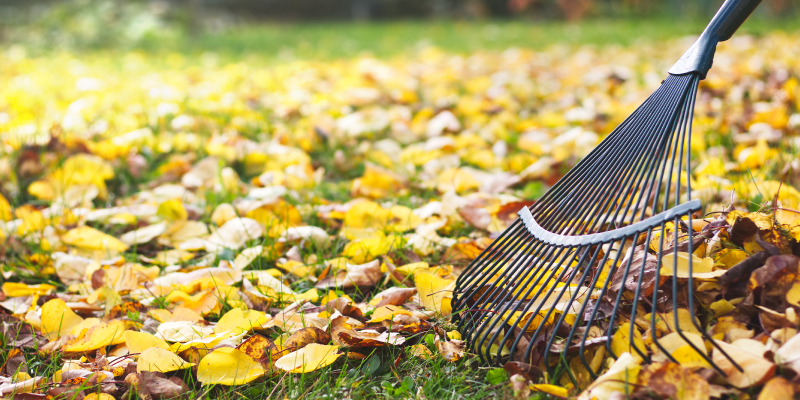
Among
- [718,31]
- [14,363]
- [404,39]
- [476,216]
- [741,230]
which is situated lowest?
[14,363]

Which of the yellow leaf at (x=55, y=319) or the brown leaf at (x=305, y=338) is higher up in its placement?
the brown leaf at (x=305, y=338)

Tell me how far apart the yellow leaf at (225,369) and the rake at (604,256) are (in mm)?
422

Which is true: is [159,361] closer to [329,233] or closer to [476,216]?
[329,233]

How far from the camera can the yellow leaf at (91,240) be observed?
170 cm

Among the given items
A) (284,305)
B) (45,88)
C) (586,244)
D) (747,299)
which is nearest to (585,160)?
(586,244)

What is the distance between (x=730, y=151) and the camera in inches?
88.5

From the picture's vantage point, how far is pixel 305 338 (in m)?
1.16

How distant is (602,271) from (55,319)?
1.21 meters

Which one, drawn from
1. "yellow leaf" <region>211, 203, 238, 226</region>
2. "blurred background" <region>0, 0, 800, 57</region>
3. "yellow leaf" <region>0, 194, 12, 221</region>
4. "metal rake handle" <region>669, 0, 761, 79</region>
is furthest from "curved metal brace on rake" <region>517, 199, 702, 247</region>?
"blurred background" <region>0, 0, 800, 57</region>

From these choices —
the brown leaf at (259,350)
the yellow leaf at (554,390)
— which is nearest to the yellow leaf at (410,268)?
the brown leaf at (259,350)

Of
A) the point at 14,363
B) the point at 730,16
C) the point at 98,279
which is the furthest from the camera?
A: the point at 98,279

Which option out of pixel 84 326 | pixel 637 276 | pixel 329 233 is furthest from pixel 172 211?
pixel 637 276

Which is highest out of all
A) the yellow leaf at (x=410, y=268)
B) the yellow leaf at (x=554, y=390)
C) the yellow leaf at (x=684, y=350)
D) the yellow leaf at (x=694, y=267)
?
the yellow leaf at (x=694, y=267)

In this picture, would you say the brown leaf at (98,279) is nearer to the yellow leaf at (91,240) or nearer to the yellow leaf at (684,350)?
the yellow leaf at (91,240)
